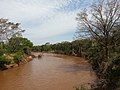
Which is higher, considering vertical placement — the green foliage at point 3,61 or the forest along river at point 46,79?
the green foliage at point 3,61

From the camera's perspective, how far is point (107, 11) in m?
22.7

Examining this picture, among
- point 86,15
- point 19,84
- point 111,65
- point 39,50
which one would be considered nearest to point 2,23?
point 86,15

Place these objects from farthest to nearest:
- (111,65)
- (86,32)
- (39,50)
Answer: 1. (39,50)
2. (86,32)
3. (111,65)

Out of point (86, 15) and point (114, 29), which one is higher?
point (86, 15)

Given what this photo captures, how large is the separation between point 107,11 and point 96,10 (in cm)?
121

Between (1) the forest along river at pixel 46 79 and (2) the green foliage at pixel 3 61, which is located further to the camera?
(2) the green foliage at pixel 3 61

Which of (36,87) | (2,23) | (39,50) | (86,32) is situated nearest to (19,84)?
(36,87)

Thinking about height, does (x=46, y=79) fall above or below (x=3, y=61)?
below

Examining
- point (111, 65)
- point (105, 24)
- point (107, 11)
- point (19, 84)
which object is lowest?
point (19, 84)

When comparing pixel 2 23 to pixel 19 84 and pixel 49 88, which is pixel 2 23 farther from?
pixel 49 88

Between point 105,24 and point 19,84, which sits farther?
point 105,24

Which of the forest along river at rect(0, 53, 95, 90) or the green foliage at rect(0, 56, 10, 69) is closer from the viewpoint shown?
the forest along river at rect(0, 53, 95, 90)

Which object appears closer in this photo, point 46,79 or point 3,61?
point 46,79

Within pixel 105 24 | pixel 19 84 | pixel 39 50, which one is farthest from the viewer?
pixel 39 50
